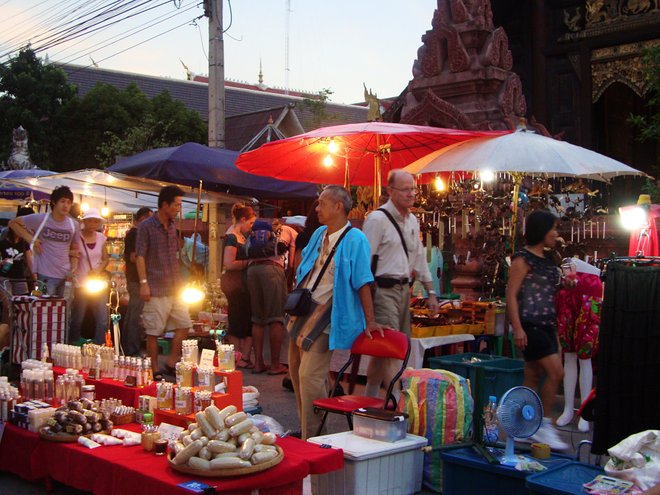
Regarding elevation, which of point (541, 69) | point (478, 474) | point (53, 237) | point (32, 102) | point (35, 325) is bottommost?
point (478, 474)

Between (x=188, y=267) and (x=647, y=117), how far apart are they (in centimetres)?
1059

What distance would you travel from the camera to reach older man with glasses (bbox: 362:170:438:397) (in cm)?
631

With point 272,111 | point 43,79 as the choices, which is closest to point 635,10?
point 272,111

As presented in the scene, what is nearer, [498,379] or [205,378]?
[205,378]

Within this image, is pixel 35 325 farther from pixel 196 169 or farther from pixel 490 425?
pixel 490 425

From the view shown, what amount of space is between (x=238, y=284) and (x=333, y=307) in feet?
12.8

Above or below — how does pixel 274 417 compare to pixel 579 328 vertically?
below

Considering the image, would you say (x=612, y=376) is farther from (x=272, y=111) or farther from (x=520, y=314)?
(x=272, y=111)

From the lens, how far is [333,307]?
5820mm

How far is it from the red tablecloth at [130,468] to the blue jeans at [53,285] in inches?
126

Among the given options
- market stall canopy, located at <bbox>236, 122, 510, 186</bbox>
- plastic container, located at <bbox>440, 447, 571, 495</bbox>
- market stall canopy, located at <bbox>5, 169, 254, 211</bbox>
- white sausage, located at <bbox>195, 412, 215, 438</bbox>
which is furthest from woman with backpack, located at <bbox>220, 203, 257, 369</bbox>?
plastic container, located at <bbox>440, 447, 571, 495</bbox>

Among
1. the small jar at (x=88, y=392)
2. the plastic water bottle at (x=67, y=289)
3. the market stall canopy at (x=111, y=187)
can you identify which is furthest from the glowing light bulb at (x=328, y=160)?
the small jar at (x=88, y=392)

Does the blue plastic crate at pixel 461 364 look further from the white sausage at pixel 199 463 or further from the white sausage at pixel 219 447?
the white sausage at pixel 199 463

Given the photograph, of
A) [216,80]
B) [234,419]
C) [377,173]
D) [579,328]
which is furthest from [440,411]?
[216,80]
